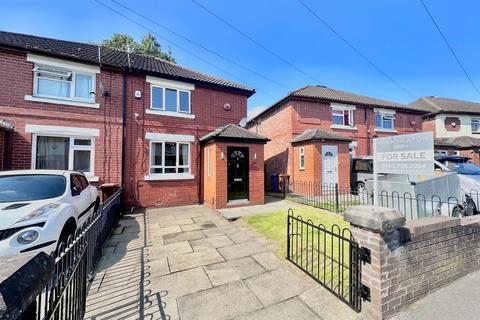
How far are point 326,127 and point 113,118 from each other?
43.2ft

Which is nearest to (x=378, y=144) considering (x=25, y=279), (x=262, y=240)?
(x=262, y=240)

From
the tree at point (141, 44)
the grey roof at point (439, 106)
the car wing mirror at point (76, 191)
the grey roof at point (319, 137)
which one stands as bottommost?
the car wing mirror at point (76, 191)

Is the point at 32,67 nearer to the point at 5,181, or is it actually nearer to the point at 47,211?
the point at 5,181

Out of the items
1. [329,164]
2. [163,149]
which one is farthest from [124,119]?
[329,164]

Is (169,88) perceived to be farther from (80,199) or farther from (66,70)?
(80,199)

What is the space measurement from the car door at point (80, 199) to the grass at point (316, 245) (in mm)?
4677

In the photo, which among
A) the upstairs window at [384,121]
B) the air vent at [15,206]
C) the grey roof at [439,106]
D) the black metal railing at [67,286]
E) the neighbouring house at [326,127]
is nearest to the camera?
the black metal railing at [67,286]

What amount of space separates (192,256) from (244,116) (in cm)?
861

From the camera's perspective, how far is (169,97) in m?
10.4

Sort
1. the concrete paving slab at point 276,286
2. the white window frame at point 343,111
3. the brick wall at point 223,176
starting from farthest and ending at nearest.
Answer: the white window frame at point 343,111 < the brick wall at point 223,176 < the concrete paving slab at point 276,286

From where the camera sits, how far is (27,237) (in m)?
3.53

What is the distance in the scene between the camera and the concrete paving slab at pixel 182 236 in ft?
18.6

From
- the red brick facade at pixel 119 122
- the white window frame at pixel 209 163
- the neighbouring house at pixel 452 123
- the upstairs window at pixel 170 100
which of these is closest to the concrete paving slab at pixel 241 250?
the white window frame at pixel 209 163

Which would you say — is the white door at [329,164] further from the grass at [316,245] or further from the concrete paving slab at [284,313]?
the concrete paving slab at [284,313]
